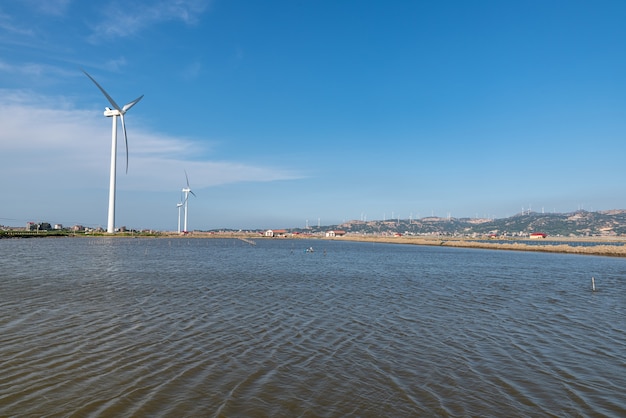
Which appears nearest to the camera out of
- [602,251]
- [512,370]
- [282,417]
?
[282,417]

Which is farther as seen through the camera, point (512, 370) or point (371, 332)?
point (371, 332)

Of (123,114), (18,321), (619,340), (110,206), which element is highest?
(123,114)

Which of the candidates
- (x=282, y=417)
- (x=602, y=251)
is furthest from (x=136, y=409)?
(x=602, y=251)

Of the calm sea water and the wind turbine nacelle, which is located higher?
the wind turbine nacelle

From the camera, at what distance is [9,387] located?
9.09 meters

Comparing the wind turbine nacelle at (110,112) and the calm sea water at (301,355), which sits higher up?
the wind turbine nacelle at (110,112)

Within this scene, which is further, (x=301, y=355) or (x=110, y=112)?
(x=110, y=112)

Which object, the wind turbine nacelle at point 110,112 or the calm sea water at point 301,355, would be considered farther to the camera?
the wind turbine nacelle at point 110,112

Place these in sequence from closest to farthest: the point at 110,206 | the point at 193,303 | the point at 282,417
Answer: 1. the point at 282,417
2. the point at 193,303
3. the point at 110,206

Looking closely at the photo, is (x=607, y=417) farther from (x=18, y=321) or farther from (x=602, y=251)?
(x=602, y=251)

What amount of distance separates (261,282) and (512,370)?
70.2 feet

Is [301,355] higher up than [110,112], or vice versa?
[110,112]

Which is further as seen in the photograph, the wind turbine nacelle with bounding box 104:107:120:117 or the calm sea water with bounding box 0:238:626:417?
the wind turbine nacelle with bounding box 104:107:120:117

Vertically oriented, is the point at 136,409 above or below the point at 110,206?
below
